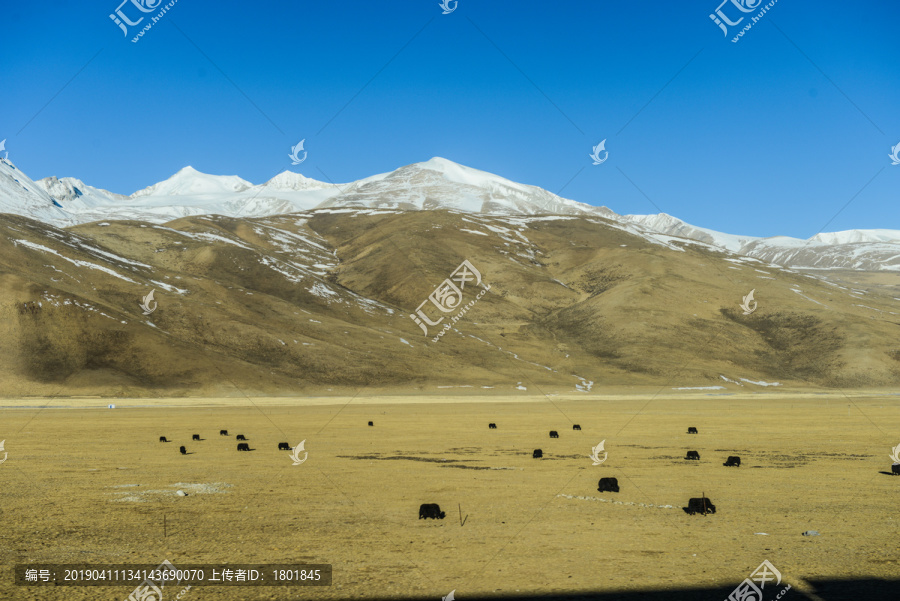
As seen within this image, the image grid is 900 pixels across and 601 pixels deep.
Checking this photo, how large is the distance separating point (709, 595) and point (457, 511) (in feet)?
31.0

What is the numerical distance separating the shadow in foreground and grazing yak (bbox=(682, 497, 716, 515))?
6902 mm

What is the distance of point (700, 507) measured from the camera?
20641 mm

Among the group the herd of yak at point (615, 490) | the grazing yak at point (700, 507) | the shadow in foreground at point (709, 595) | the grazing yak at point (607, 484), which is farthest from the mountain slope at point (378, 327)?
the shadow in foreground at point (709, 595)

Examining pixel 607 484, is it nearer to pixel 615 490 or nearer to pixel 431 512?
pixel 615 490

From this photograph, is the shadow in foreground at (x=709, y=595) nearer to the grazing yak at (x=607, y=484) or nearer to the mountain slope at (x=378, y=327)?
the grazing yak at (x=607, y=484)

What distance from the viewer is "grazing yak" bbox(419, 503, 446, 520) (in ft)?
66.0

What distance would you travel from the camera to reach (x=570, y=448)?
39594 mm

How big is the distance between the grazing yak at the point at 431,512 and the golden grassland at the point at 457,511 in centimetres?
32

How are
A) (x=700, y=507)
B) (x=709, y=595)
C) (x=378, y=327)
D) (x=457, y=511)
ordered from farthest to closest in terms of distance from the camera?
(x=378, y=327), (x=457, y=511), (x=700, y=507), (x=709, y=595)

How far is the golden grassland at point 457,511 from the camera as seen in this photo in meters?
14.9

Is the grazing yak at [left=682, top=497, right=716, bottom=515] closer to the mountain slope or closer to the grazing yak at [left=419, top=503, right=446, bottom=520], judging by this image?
the grazing yak at [left=419, top=503, right=446, bottom=520]

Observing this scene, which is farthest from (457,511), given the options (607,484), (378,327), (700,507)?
(378,327)

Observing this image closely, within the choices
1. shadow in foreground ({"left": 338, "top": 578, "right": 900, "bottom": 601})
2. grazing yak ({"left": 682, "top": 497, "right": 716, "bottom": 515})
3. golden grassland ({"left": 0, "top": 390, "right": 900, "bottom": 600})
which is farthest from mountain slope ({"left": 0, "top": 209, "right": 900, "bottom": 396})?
shadow in foreground ({"left": 338, "top": 578, "right": 900, "bottom": 601})

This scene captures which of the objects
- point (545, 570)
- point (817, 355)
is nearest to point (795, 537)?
point (545, 570)
